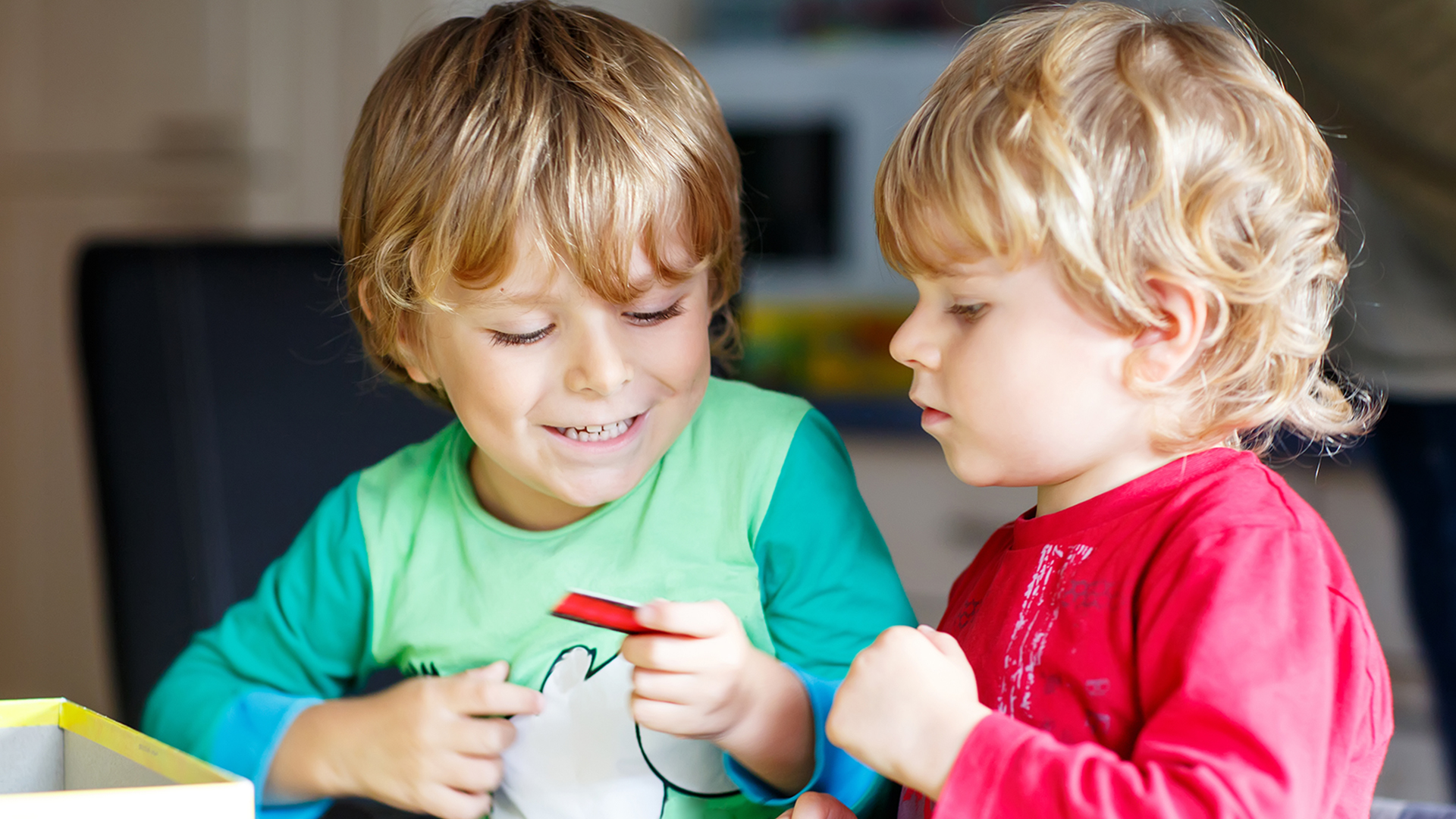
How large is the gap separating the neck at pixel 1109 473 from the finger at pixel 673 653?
0.20 meters

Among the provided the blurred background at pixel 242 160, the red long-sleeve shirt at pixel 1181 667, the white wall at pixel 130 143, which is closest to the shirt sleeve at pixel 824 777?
the red long-sleeve shirt at pixel 1181 667

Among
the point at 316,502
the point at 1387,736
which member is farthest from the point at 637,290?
the point at 316,502

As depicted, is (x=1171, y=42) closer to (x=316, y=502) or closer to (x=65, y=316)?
(x=316, y=502)

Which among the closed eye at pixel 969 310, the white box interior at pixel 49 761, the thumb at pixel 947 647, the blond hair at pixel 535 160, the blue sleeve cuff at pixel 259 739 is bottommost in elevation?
the blue sleeve cuff at pixel 259 739

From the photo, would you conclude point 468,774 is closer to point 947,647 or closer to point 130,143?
point 947,647

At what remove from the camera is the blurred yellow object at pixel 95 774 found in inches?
18.5

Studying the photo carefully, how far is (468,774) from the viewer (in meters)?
0.73

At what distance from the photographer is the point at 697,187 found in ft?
2.41

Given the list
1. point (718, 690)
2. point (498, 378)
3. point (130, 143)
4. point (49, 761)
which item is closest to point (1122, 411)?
point (718, 690)

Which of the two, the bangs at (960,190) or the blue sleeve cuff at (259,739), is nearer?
the bangs at (960,190)

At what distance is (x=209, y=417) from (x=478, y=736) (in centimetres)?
75

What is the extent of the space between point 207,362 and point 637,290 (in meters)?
0.80

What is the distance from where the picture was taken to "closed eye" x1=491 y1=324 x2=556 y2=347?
28.1 inches

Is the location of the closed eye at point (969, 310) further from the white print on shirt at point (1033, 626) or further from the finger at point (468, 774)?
the finger at point (468, 774)
